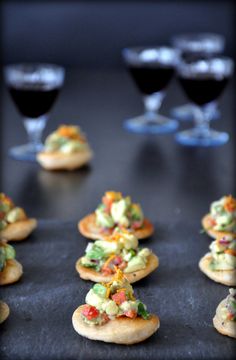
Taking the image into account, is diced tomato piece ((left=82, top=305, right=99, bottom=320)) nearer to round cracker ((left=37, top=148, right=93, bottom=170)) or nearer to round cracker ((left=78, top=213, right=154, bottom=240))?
round cracker ((left=78, top=213, right=154, bottom=240))

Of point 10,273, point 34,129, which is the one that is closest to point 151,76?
point 34,129

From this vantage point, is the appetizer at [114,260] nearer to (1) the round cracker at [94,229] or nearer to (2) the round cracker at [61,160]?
(1) the round cracker at [94,229]

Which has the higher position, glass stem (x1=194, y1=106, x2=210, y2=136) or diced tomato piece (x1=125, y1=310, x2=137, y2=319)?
diced tomato piece (x1=125, y1=310, x2=137, y2=319)

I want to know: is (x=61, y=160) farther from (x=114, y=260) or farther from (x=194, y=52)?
(x=194, y=52)

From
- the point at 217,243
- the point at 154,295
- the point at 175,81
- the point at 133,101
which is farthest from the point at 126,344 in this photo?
the point at 175,81

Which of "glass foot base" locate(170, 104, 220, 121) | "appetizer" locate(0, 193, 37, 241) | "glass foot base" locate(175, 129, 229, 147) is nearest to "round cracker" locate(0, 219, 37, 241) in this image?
"appetizer" locate(0, 193, 37, 241)

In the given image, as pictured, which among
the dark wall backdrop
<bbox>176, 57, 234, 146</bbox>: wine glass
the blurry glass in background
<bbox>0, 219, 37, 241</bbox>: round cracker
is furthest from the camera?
the dark wall backdrop
